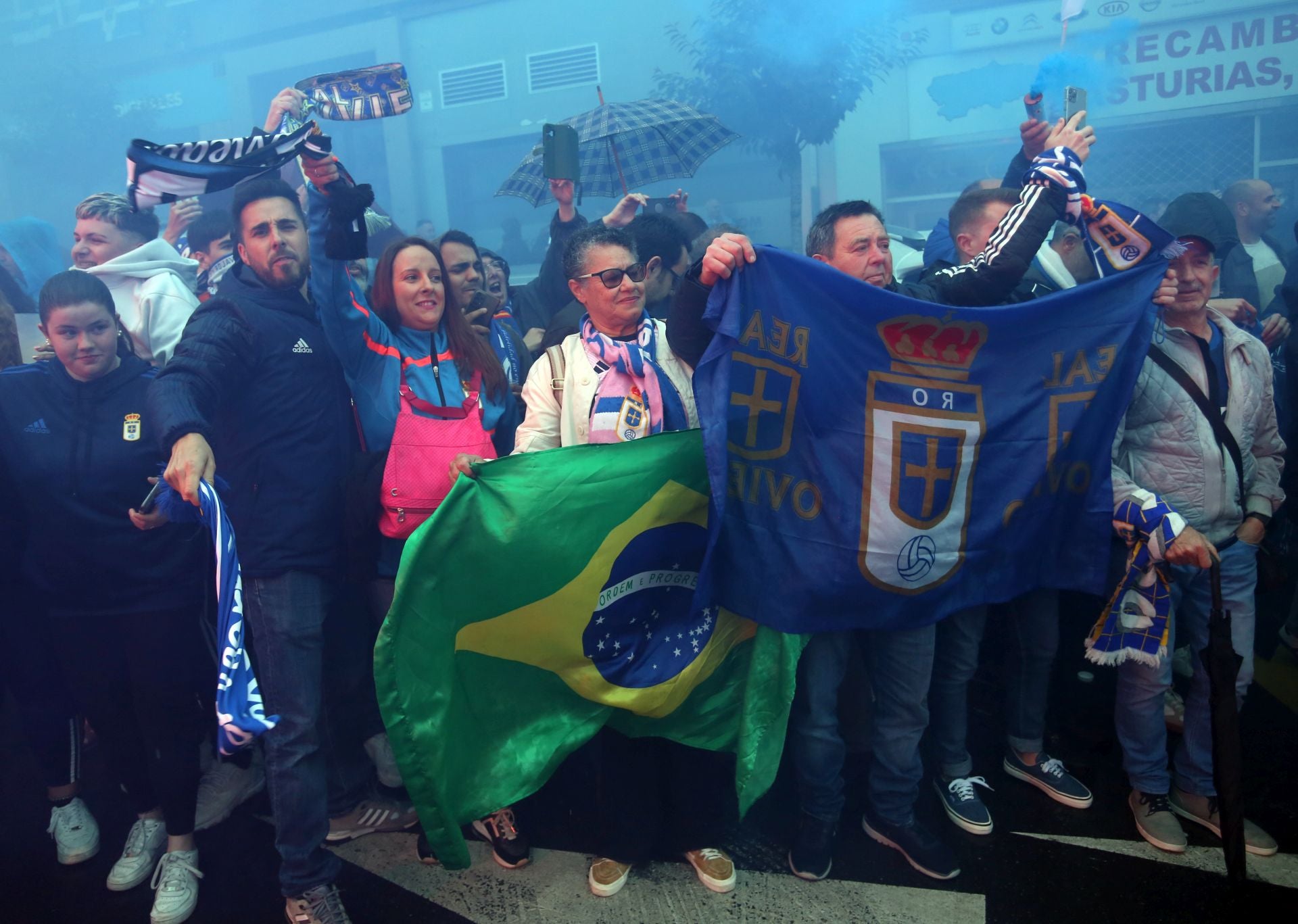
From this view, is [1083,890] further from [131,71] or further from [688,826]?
[131,71]

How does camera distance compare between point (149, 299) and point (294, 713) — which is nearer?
point (294, 713)

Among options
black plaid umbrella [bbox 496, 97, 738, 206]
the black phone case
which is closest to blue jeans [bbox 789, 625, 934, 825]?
the black phone case

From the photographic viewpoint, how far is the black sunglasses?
2.81 m

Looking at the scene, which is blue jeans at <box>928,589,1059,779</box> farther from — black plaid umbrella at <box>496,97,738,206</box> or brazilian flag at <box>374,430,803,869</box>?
black plaid umbrella at <box>496,97,738,206</box>

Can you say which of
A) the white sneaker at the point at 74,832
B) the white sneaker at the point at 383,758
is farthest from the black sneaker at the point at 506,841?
the white sneaker at the point at 74,832

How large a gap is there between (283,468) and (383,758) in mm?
1237

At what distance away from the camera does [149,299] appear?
3885mm

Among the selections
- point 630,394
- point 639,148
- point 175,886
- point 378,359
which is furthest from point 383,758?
point 639,148

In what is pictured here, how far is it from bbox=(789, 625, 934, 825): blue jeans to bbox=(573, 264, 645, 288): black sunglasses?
128cm

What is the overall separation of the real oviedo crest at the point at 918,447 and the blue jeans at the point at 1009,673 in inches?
16.5

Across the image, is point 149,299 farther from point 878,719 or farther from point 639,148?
point 878,719

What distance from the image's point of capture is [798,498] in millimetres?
2697

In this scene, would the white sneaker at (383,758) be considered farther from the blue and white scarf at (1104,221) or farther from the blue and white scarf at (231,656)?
the blue and white scarf at (1104,221)

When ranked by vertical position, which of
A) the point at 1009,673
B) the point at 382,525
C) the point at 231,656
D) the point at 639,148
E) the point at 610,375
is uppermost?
the point at 639,148
